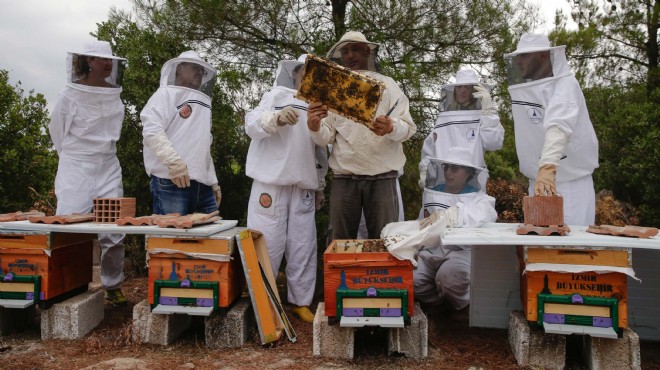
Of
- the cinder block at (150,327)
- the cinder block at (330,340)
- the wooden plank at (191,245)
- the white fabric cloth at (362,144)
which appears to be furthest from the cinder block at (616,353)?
the cinder block at (150,327)

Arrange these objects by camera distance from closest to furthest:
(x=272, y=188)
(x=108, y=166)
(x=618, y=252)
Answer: (x=618, y=252)
(x=272, y=188)
(x=108, y=166)

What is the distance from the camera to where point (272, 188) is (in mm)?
3850

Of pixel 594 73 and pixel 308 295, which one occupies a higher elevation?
pixel 594 73

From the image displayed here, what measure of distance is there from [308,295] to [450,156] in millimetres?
1541

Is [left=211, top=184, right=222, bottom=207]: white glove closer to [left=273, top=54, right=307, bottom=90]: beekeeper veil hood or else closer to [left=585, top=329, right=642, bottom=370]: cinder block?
[left=273, top=54, right=307, bottom=90]: beekeeper veil hood

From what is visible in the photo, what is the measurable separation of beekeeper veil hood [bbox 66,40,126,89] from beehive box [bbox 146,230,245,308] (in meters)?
1.66

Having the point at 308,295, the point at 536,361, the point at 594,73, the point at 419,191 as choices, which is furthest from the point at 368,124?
the point at 594,73

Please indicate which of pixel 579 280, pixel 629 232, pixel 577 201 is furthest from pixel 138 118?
pixel 629 232

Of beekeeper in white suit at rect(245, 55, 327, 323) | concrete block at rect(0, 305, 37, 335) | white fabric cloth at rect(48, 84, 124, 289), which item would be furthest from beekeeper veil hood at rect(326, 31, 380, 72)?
concrete block at rect(0, 305, 37, 335)

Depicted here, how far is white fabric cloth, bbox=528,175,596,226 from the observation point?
366 cm

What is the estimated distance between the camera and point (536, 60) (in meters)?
3.60

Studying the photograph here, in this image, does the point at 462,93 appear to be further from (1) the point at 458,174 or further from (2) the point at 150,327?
(2) the point at 150,327

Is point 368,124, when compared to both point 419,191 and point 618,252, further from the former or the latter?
point 419,191

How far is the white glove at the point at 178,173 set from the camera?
371 cm
